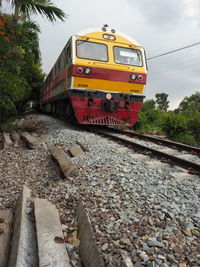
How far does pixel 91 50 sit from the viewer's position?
23.6 ft

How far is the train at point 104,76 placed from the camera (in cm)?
696

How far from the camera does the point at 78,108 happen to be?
7004 millimetres

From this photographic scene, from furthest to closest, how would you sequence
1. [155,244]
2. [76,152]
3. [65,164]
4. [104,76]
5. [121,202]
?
[104,76] < [76,152] < [65,164] < [121,202] < [155,244]

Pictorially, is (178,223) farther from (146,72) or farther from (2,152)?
(146,72)

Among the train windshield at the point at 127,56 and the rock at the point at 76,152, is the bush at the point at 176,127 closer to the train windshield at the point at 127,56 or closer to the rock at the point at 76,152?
the train windshield at the point at 127,56

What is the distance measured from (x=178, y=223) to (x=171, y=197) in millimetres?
509

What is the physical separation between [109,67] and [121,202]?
215 inches

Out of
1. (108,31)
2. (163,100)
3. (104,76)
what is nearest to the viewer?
(104,76)

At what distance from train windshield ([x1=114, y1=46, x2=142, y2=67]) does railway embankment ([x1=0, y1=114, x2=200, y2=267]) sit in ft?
13.4

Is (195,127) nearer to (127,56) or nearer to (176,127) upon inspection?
A: (176,127)

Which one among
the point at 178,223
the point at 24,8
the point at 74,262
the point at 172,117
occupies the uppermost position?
the point at 24,8

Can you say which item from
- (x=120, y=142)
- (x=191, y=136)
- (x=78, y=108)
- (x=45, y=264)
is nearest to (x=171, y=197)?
(x=45, y=264)

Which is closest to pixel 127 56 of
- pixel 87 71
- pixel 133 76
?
pixel 133 76

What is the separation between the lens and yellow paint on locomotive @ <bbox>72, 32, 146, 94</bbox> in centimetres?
695
